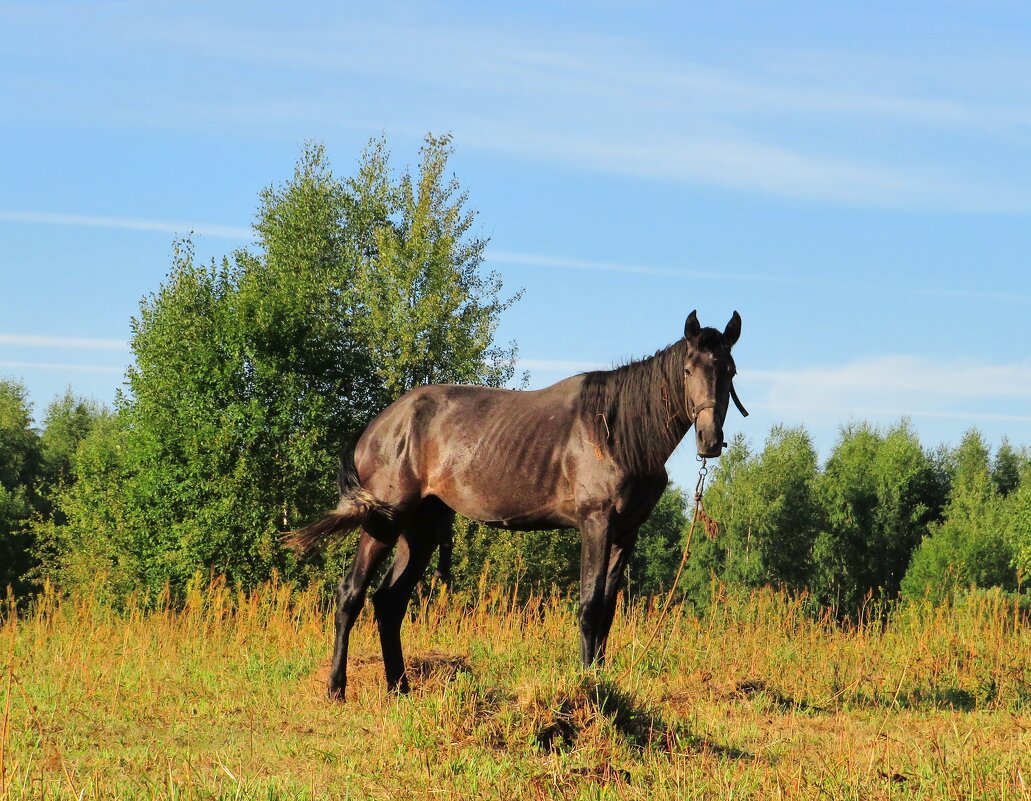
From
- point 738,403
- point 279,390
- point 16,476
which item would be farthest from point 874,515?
point 738,403

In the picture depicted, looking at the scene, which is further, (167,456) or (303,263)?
(303,263)

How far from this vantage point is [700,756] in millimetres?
6168

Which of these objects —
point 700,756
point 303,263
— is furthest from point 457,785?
point 303,263

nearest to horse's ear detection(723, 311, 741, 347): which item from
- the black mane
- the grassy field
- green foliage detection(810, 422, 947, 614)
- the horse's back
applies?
the black mane

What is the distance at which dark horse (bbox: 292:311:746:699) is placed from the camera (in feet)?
26.0

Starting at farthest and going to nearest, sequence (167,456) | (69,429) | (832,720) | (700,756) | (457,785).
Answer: (69,429), (167,456), (832,720), (700,756), (457,785)

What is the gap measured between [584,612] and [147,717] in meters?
3.24

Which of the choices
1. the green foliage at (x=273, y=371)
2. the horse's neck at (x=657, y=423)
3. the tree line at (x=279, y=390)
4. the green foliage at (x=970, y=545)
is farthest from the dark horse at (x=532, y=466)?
the green foliage at (x=970, y=545)

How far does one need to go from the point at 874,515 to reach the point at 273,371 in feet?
160

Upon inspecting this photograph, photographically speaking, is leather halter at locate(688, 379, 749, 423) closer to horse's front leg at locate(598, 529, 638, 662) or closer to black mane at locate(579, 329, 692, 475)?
black mane at locate(579, 329, 692, 475)

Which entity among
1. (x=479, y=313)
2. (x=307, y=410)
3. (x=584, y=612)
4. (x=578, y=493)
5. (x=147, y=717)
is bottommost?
(x=147, y=717)

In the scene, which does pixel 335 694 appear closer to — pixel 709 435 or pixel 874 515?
pixel 709 435

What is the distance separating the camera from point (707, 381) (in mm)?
7633

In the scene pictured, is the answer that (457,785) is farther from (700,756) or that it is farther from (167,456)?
(167,456)
